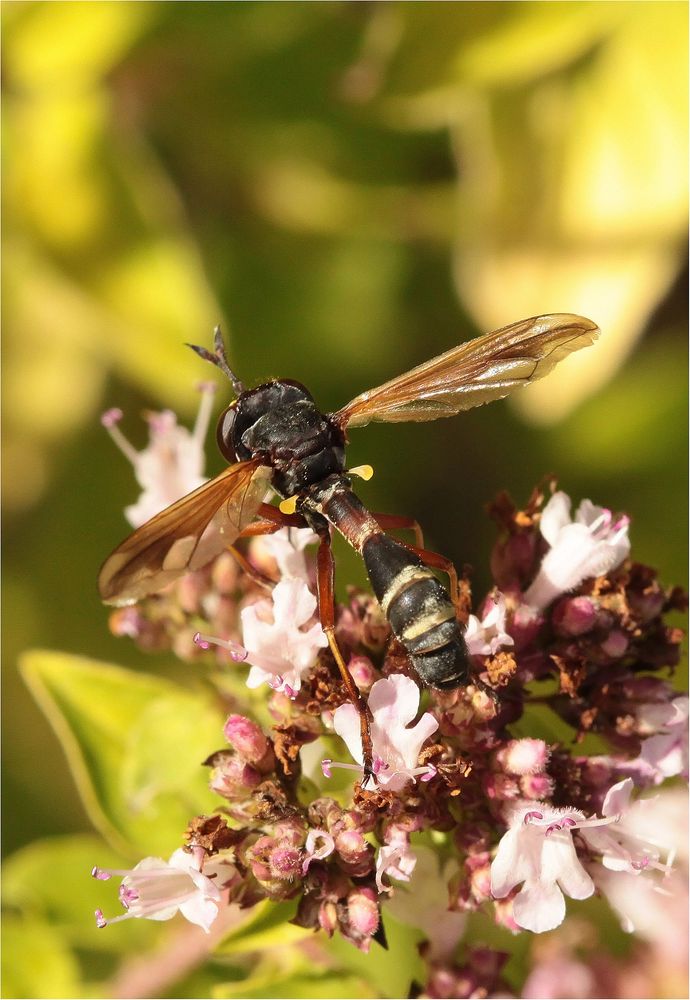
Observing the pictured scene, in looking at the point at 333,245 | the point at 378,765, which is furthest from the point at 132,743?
the point at 333,245

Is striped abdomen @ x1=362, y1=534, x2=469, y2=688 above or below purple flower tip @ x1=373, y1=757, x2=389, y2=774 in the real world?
above

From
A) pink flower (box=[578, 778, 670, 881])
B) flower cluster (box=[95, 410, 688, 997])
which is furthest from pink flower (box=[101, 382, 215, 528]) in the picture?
pink flower (box=[578, 778, 670, 881])

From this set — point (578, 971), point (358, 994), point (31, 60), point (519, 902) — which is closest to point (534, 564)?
point (519, 902)

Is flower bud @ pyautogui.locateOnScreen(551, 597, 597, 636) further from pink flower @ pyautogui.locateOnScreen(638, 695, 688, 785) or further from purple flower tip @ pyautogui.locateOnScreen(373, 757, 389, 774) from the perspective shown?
purple flower tip @ pyautogui.locateOnScreen(373, 757, 389, 774)

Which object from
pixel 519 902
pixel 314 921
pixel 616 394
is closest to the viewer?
pixel 519 902

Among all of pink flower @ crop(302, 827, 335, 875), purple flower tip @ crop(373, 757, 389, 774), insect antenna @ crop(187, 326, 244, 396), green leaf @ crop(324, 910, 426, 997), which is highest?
insect antenna @ crop(187, 326, 244, 396)

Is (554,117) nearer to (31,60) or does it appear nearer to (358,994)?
(31,60)
